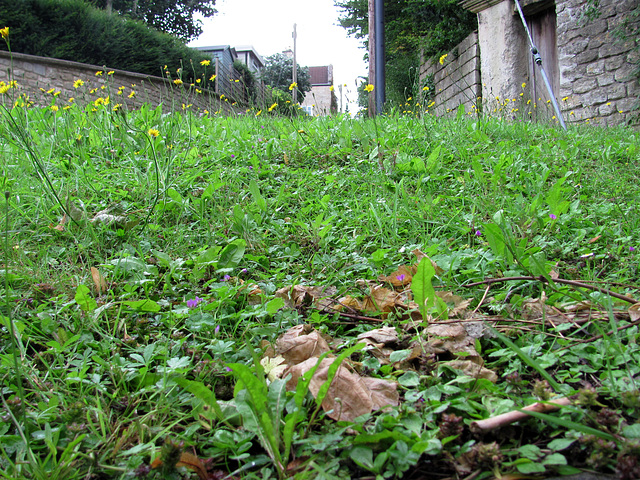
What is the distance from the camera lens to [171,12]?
30.0 meters

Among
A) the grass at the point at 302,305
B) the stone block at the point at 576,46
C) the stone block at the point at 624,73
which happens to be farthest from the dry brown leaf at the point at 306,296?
the stone block at the point at 576,46

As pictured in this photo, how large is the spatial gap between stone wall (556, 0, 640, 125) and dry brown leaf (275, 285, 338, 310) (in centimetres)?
597

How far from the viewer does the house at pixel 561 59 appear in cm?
592

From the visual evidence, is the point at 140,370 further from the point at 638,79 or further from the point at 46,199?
the point at 638,79

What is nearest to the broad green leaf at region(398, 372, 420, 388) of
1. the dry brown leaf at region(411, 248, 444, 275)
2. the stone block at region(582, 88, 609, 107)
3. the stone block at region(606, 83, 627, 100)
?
the dry brown leaf at region(411, 248, 444, 275)

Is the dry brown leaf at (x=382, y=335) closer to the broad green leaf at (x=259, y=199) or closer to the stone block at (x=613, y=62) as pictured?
the broad green leaf at (x=259, y=199)

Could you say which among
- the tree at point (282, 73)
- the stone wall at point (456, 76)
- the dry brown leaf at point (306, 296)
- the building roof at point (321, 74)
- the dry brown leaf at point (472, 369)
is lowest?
the dry brown leaf at point (472, 369)

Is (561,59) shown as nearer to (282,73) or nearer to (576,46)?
(576,46)

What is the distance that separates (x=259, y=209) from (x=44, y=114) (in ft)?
9.86

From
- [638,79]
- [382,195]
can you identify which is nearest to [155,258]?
[382,195]

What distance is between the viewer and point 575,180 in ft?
8.47

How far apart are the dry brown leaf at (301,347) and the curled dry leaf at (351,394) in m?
0.14

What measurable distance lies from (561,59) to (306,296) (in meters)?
7.25

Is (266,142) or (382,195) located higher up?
(266,142)
